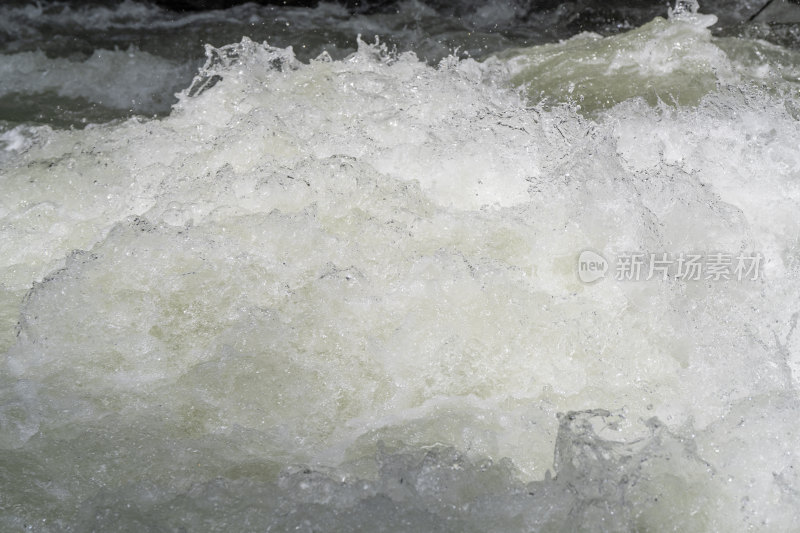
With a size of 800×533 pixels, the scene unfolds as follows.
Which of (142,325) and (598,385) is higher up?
(142,325)

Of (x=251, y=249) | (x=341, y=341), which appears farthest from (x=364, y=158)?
(x=341, y=341)

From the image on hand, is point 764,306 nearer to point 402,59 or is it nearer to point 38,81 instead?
point 402,59

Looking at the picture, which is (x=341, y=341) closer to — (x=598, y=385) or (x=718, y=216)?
(x=598, y=385)

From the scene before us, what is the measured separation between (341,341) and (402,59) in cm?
131

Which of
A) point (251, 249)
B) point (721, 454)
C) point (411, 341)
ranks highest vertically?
point (251, 249)

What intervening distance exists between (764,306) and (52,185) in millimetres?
1965

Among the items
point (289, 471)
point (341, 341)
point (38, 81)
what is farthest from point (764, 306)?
point (38, 81)

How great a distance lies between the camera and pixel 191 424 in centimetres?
172

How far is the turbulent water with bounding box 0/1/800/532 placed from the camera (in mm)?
1569

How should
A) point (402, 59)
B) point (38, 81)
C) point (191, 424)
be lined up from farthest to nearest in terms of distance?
point (38, 81)
point (402, 59)
point (191, 424)

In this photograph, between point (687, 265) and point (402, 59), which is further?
point (402, 59)

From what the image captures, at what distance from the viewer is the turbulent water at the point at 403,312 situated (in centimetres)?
157

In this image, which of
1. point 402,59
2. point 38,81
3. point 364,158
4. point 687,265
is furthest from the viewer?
point 38,81

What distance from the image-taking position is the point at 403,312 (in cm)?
185
